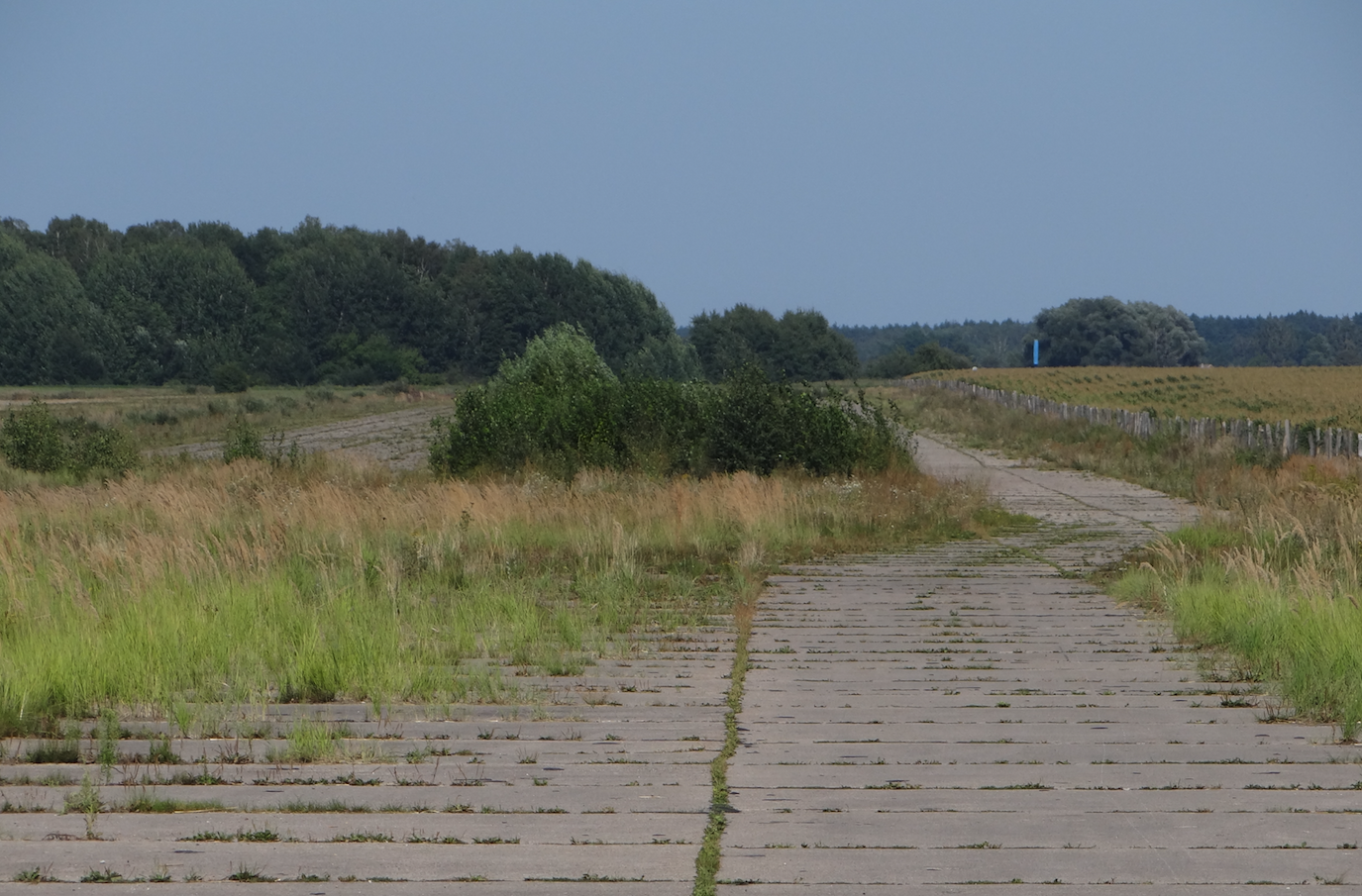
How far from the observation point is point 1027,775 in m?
5.30

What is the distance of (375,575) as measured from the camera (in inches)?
411

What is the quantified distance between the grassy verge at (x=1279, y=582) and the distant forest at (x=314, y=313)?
80.4 meters

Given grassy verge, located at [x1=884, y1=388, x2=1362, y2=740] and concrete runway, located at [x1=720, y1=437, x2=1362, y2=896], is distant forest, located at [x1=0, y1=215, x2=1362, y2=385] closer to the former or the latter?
grassy verge, located at [x1=884, y1=388, x2=1362, y2=740]

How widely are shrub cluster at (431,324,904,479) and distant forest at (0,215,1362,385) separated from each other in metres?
69.9

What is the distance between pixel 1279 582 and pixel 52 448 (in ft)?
72.8

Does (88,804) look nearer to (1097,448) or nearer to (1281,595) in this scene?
(1281,595)

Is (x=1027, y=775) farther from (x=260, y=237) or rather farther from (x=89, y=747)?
(x=260, y=237)

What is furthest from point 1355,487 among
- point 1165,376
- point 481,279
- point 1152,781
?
point 481,279

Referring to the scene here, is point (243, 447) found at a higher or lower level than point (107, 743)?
higher

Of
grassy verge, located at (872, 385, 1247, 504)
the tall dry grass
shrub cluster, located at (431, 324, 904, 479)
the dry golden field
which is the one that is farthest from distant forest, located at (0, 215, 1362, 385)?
the tall dry grass

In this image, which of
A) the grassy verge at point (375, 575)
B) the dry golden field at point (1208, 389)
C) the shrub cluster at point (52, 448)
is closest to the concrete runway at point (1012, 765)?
the grassy verge at point (375, 575)

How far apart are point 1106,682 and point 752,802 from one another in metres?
3.15

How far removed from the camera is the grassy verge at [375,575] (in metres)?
6.93

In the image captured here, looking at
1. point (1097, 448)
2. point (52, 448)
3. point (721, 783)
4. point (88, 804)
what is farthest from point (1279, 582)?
→ point (1097, 448)
